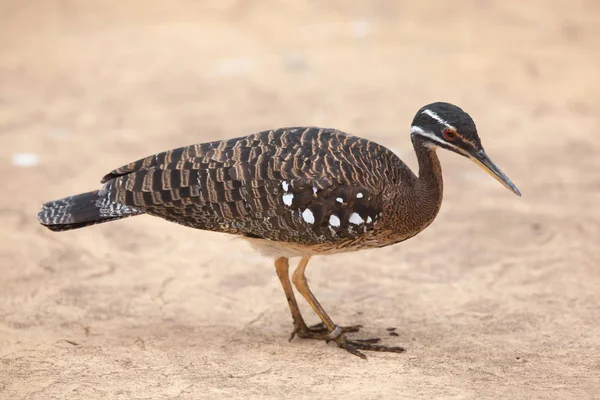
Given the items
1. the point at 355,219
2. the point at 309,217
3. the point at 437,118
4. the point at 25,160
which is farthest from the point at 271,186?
the point at 25,160

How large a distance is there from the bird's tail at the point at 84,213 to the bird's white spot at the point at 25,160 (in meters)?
3.43

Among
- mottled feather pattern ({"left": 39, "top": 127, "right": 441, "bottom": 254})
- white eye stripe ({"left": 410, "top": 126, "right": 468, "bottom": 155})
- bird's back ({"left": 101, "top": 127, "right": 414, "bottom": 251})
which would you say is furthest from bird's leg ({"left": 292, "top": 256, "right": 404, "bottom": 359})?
white eye stripe ({"left": 410, "top": 126, "right": 468, "bottom": 155})

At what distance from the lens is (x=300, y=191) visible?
239 inches

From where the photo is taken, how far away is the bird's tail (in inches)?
248

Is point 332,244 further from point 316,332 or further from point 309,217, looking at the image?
point 316,332

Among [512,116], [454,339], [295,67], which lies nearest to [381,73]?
[295,67]

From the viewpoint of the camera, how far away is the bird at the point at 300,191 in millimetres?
6043

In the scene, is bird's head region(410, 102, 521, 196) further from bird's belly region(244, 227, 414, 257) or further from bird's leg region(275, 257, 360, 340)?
bird's leg region(275, 257, 360, 340)

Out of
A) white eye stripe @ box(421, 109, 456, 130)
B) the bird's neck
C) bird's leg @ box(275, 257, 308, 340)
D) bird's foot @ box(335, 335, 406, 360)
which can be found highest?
white eye stripe @ box(421, 109, 456, 130)

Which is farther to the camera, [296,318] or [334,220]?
[296,318]

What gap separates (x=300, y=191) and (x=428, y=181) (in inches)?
37.3

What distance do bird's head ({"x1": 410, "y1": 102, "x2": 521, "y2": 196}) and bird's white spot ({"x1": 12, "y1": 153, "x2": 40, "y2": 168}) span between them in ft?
17.0

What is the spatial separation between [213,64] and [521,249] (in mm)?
6036

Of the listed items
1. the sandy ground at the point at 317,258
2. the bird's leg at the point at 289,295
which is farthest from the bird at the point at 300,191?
the sandy ground at the point at 317,258
